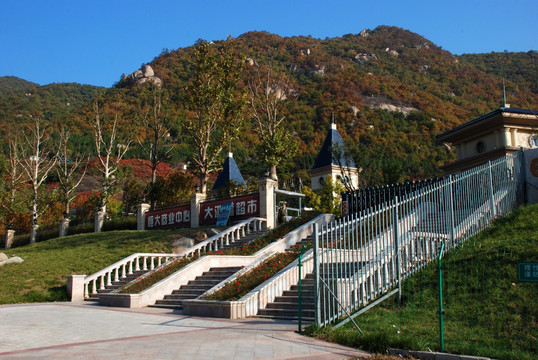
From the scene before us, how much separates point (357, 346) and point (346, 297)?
1717mm

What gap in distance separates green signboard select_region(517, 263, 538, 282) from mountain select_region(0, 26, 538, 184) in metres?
54.1

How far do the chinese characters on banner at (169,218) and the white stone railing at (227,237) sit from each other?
5785 millimetres

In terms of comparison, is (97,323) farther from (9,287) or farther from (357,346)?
(9,287)

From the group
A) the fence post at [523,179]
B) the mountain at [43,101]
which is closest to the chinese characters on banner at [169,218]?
the fence post at [523,179]

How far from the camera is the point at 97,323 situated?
10.6 m

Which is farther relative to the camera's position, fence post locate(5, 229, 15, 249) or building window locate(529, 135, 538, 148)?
fence post locate(5, 229, 15, 249)

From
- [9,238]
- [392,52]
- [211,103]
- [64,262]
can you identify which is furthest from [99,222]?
[392,52]

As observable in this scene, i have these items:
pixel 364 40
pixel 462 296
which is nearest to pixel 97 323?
pixel 462 296

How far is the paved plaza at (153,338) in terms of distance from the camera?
6910 mm

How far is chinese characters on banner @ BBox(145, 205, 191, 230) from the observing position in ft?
88.7

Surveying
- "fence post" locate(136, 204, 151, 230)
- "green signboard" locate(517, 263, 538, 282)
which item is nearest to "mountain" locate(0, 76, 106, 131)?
"fence post" locate(136, 204, 151, 230)

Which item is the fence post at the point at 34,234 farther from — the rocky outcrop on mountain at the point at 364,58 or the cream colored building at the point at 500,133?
the rocky outcrop on mountain at the point at 364,58

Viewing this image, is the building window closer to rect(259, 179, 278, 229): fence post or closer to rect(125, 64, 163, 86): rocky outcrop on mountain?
rect(259, 179, 278, 229): fence post

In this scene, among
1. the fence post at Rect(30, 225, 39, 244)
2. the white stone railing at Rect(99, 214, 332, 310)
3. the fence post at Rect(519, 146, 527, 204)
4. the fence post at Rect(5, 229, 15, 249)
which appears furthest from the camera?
the fence post at Rect(5, 229, 15, 249)
